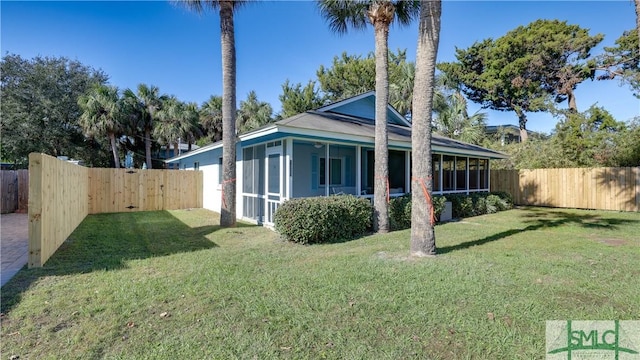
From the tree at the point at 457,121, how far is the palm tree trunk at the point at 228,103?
53.8 feet

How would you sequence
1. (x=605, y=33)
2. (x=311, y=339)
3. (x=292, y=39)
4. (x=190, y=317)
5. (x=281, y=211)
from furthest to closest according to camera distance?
(x=605, y=33) → (x=292, y=39) → (x=281, y=211) → (x=190, y=317) → (x=311, y=339)

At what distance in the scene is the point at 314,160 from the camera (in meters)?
10.7

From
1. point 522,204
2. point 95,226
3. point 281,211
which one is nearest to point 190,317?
point 281,211

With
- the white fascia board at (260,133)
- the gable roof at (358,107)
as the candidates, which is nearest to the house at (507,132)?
the gable roof at (358,107)

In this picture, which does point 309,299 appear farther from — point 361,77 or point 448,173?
point 361,77

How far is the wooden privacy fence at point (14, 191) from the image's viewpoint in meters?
13.0

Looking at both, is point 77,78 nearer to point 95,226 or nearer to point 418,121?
point 95,226

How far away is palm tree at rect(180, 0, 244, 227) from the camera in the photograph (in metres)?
9.38

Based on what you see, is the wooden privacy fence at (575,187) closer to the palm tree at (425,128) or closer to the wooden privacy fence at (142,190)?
the palm tree at (425,128)

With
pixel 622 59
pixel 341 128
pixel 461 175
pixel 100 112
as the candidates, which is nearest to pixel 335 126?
pixel 341 128

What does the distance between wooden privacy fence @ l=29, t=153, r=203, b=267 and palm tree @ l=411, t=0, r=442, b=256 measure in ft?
22.0

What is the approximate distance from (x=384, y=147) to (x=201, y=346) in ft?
21.7

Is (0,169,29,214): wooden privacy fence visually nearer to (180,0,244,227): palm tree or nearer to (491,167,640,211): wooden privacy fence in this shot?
(180,0,244,227): palm tree

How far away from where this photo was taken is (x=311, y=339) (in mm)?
2982
